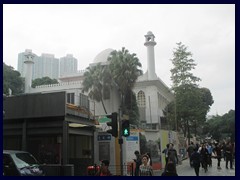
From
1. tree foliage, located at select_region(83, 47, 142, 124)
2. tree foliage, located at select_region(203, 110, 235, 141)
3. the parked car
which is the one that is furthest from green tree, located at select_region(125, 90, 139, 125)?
tree foliage, located at select_region(203, 110, 235, 141)

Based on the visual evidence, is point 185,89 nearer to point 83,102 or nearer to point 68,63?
point 83,102

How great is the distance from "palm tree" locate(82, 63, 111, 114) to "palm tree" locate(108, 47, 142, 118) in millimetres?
962

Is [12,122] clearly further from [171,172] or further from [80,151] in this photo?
[171,172]

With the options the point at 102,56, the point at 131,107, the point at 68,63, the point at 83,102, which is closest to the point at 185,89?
the point at 131,107

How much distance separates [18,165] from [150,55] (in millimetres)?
32648

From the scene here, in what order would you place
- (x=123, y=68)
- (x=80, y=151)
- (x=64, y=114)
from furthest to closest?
(x=123, y=68) → (x=80, y=151) → (x=64, y=114)

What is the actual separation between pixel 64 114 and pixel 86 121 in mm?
2890

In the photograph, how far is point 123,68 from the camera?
31.6m

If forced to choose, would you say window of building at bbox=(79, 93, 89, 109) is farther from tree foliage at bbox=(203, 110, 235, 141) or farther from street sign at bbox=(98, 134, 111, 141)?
tree foliage at bbox=(203, 110, 235, 141)

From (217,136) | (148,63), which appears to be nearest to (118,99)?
(148,63)

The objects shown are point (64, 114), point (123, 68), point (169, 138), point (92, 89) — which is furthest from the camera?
point (92, 89)

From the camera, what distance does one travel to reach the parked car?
10938 millimetres

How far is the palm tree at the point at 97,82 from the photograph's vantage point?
109 feet

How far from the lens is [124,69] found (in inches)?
1244
